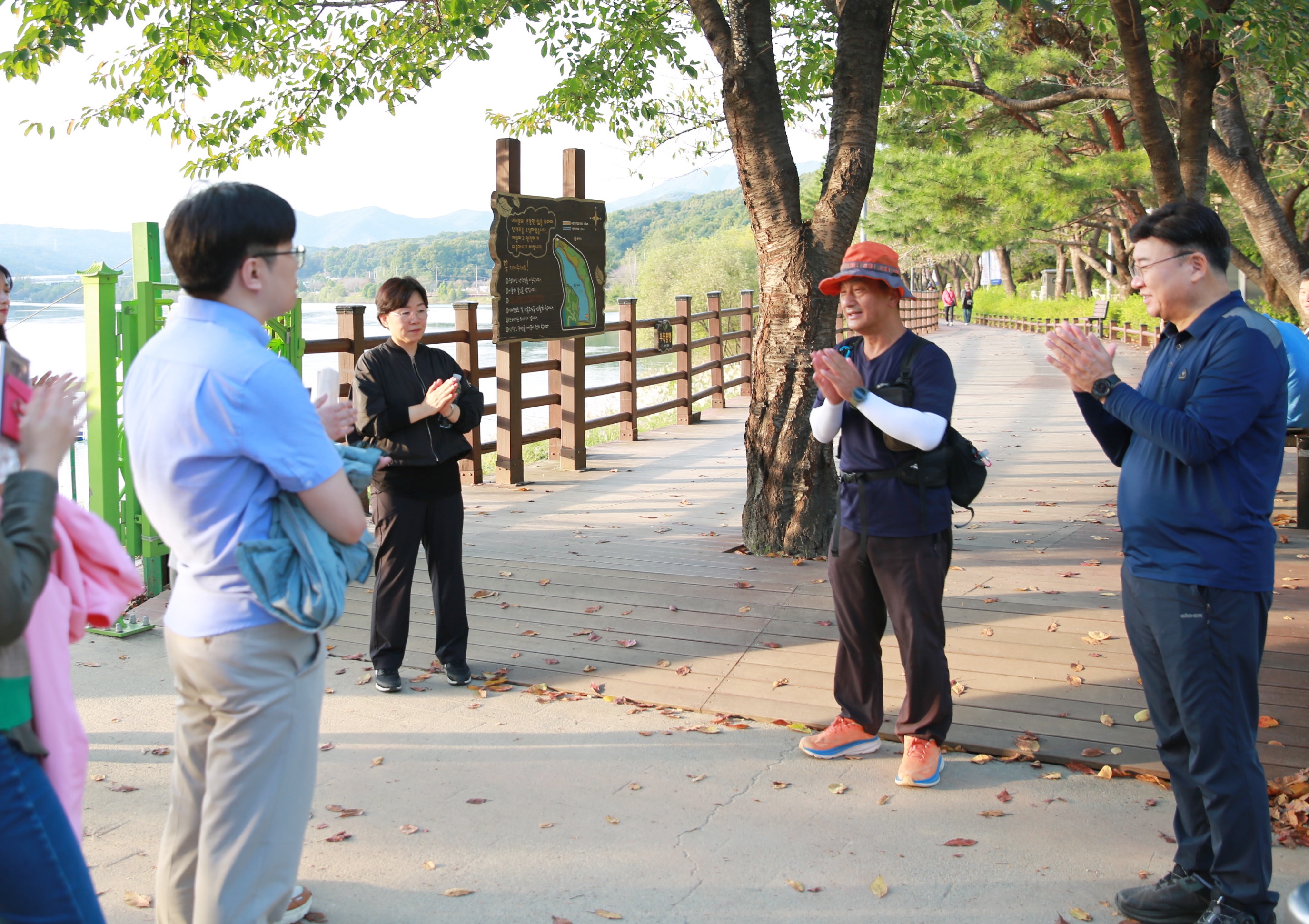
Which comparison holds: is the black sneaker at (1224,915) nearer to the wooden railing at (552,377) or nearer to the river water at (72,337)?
the river water at (72,337)

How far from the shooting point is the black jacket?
4.59 m

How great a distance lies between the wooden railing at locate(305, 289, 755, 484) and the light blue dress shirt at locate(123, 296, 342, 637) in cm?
544

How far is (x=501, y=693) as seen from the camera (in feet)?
15.6

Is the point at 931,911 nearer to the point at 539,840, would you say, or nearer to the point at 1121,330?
the point at 539,840

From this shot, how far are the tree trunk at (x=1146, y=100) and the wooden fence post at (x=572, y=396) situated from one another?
4.71m

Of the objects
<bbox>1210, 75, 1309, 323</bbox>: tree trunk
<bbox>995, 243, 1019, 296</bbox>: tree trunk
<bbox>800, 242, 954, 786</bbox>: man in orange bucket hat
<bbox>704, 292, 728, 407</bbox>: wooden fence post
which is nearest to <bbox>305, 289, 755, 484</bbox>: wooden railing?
<bbox>704, 292, 728, 407</bbox>: wooden fence post

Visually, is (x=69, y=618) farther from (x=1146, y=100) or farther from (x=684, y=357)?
(x=684, y=357)

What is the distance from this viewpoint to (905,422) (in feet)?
11.8

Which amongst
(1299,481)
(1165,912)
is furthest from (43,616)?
(1299,481)

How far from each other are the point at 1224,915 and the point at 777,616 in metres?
3.03

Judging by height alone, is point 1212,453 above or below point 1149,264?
below

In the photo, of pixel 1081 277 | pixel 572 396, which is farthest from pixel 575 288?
pixel 1081 277

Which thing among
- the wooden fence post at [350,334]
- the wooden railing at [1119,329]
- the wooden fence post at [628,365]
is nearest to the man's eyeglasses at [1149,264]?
the wooden fence post at [350,334]

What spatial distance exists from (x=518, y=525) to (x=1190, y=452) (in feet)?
19.4
